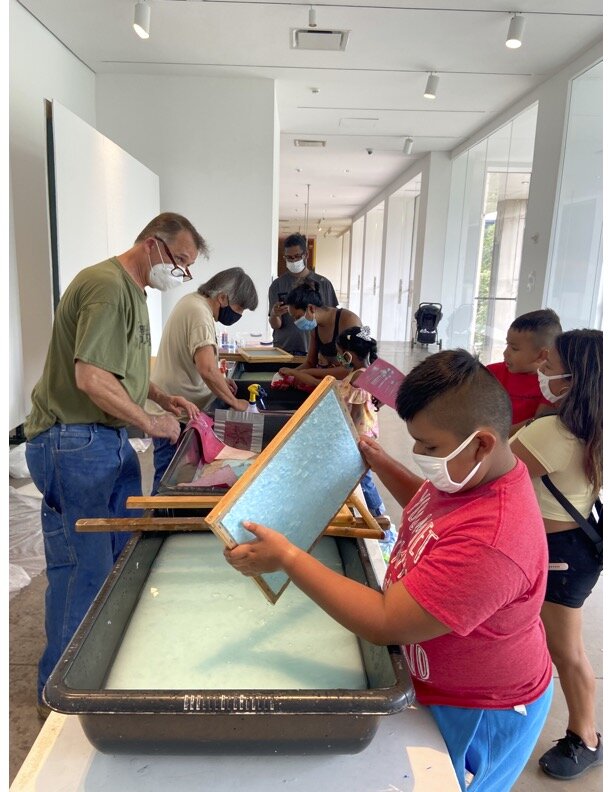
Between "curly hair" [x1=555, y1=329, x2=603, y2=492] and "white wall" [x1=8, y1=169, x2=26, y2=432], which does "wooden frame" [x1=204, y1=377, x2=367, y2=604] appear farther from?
"white wall" [x1=8, y1=169, x2=26, y2=432]

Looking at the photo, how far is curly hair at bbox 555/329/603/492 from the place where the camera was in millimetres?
1309

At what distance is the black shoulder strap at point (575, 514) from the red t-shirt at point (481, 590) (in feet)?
1.86

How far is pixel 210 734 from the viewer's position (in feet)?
2.22

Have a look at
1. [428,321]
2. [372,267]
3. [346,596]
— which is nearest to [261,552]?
[346,596]

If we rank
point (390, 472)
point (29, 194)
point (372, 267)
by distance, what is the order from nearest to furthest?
point (390, 472), point (29, 194), point (372, 267)

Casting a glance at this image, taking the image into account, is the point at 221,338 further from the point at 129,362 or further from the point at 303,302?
the point at 129,362

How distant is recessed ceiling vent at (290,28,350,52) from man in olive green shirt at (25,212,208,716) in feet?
10.3

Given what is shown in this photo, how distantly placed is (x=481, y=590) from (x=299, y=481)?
1.05 feet

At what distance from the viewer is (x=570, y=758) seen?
149 centimetres

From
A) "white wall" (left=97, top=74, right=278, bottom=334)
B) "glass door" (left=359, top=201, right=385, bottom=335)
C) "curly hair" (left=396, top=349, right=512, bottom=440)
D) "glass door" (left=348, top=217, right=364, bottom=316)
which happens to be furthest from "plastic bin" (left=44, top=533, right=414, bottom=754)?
"glass door" (left=348, top=217, right=364, bottom=316)

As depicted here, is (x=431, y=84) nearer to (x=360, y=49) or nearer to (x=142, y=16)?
(x=360, y=49)

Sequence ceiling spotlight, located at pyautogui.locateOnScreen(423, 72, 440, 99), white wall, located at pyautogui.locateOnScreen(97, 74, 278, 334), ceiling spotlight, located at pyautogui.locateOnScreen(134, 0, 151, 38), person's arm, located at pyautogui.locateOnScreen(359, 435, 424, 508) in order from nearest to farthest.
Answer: person's arm, located at pyautogui.locateOnScreen(359, 435, 424, 508), ceiling spotlight, located at pyautogui.locateOnScreen(134, 0, 151, 38), ceiling spotlight, located at pyautogui.locateOnScreen(423, 72, 440, 99), white wall, located at pyautogui.locateOnScreen(97, 74, 278, 334)

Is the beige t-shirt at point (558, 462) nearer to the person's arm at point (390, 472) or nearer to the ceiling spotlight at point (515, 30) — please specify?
the person's arm at point (390, 472)

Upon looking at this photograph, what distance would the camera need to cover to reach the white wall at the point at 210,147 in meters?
4.80
